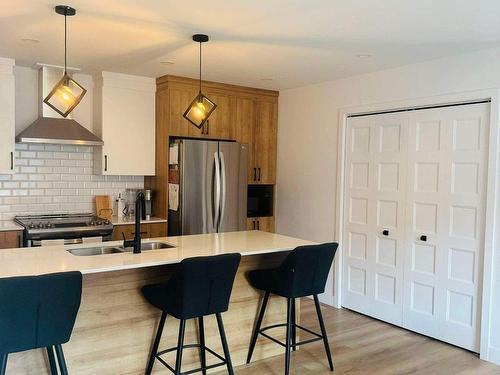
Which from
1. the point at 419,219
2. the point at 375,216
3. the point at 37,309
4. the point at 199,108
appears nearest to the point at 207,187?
the point at 199,108

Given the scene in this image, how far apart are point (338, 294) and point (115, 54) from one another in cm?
340

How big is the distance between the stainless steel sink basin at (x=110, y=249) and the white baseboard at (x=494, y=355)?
8.93 feet

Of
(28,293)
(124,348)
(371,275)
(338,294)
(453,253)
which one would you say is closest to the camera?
(28,293)

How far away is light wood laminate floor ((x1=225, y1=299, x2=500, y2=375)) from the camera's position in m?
3.61

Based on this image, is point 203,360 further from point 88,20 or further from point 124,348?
A: point 88,20

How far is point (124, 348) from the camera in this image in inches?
122

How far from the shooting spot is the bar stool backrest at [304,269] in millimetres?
3240

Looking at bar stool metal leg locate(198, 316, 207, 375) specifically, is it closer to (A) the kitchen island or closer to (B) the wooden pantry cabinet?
(A) the kitchen island

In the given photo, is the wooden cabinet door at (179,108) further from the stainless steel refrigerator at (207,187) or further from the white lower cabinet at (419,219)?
the white lower cabinet at (419,219)

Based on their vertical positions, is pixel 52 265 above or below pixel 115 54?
below

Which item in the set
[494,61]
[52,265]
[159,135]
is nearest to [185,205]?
[159,135]

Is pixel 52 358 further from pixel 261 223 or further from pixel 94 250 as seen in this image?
pixel 261 223

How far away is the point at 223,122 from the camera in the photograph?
18.4ft

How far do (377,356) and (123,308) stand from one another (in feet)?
7.04
